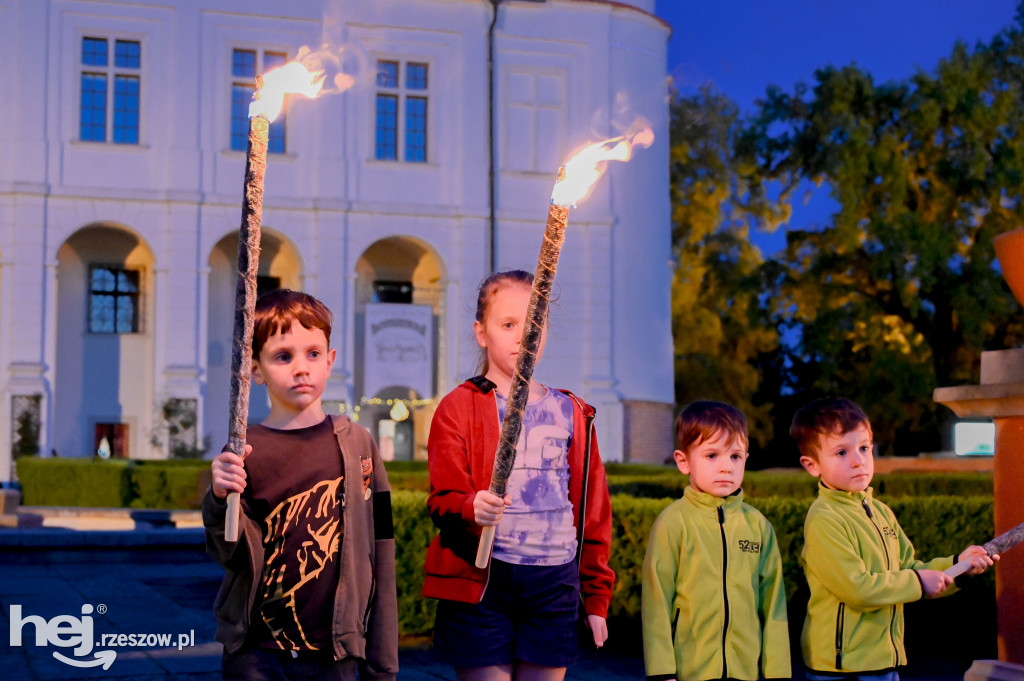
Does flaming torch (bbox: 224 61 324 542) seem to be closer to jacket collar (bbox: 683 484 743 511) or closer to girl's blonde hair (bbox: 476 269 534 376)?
girl's blonde hair (bbox: 476 269 534 376)

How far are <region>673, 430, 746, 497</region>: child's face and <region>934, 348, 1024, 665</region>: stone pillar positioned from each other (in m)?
1.81

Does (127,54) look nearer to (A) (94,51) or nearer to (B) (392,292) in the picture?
(A) (94,51)

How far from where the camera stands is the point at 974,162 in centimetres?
2728

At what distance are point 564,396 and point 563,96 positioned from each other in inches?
1002

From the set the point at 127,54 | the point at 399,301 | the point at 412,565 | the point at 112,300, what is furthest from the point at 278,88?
the point at 399,301

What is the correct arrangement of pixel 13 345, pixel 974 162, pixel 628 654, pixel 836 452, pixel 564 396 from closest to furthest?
pixel 564 396 < pixel 836 452 < pixel 628 654 < pixel 13 345 < pixel 974 162

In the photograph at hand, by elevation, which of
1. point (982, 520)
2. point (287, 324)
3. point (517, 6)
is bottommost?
point (982, 520)

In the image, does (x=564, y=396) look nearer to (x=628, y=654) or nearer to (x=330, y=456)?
(x=330, y=456)

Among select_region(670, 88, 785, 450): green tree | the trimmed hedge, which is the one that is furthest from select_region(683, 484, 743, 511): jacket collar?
select_region(670, 88, 785, 450): green tree

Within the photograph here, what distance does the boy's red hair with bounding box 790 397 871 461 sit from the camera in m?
3.90

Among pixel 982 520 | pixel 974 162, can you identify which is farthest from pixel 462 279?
pixel 982 520

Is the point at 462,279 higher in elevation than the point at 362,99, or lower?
lower

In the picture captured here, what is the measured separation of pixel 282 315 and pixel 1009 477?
A: 3.31 metres

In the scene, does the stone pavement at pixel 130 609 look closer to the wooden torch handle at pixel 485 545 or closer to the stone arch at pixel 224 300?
the wooden torch handle at pixel 485 545
